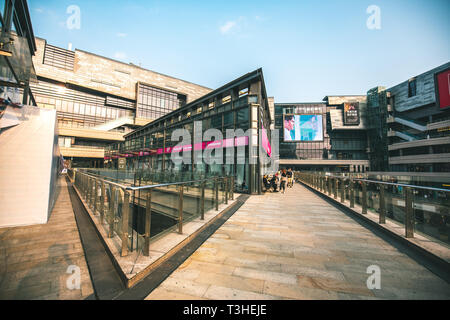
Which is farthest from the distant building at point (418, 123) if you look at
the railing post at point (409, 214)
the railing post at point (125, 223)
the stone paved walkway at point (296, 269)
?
the railing post at point (125, 223)

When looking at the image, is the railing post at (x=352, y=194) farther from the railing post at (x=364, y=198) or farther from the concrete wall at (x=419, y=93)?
the concrete wall at (x=419, y=93)

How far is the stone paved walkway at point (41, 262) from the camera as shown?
88.4 inches

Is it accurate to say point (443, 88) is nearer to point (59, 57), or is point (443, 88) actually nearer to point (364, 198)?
point (364, 198)

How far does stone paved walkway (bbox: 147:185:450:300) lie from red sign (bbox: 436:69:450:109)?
46.3 m

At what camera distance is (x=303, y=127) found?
5166 cm

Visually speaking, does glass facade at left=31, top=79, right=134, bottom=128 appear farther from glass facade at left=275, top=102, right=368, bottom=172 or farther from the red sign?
the red sign

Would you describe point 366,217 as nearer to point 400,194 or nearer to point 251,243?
point 400,194

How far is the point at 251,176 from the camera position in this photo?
11914mm

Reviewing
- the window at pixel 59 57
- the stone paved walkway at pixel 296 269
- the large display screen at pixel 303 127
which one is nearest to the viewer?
the stone paved walkway at pixel 296 269

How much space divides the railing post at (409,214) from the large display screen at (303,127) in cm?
5070

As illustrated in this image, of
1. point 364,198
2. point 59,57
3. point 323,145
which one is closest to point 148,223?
point 364,198

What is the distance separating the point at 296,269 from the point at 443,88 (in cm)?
4963
